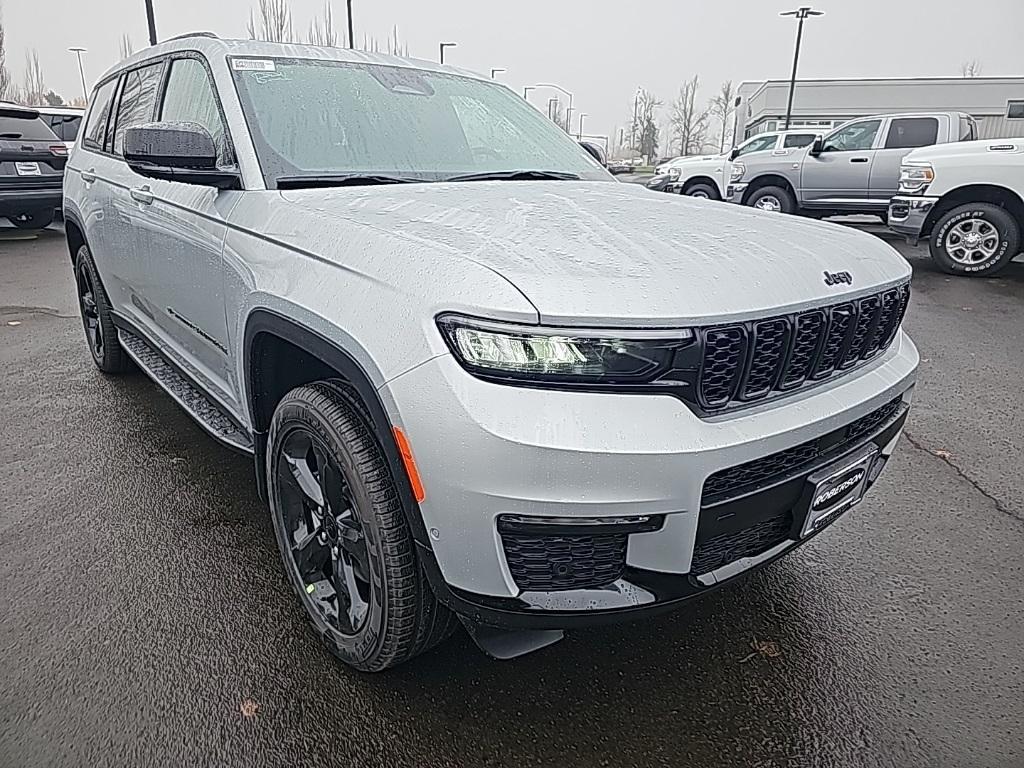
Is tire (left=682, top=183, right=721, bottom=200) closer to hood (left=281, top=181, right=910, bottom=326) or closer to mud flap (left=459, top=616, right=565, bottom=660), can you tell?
hood (left=281, top=181, right=910, bottom=326)

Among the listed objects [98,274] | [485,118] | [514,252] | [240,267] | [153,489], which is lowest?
[153,489]

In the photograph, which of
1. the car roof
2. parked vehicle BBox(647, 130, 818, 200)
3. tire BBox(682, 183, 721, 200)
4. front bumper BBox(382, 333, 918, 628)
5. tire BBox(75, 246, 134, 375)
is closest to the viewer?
front bumper BBox(382, 333, 918, 628)

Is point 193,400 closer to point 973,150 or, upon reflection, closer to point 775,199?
point 973,150

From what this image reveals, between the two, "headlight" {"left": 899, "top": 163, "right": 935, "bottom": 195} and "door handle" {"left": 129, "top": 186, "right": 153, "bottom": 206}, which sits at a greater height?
"door handle" {"left": 129, "top": 186, "right": 153, "bottom": 206}

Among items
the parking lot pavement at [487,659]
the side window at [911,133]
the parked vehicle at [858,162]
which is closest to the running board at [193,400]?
the parking lot pavement at [487,659]

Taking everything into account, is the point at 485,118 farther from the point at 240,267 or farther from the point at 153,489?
the point at 153,489

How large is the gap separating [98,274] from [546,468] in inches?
148

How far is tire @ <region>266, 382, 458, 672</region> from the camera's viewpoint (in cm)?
178

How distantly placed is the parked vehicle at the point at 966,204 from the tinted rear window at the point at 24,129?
11024 millimetres

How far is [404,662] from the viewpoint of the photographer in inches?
79.1

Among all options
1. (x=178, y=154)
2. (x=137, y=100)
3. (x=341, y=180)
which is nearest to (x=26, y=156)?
(x=137, y=100)

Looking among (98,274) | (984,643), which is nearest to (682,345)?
(984,643)

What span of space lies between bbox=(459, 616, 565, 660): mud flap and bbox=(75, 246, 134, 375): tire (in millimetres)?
3443

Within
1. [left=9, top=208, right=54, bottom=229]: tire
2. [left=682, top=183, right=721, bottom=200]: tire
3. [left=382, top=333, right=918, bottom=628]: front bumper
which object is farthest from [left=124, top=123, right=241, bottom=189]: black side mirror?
[left=682, top=183, right=721, bottom=200]: tire
